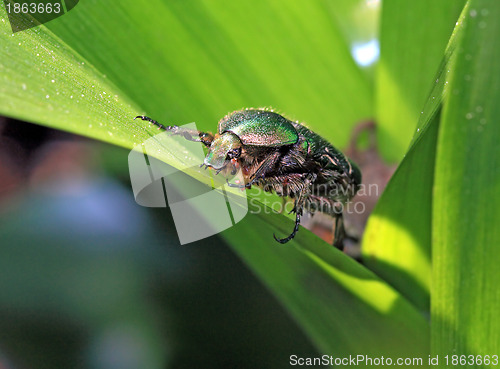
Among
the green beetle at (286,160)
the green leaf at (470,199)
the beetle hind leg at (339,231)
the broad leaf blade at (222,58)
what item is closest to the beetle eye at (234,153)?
the green beetle at (286,160)

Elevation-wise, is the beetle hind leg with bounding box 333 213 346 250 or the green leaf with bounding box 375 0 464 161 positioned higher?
the green leaf with bounding box 375 0 464 161

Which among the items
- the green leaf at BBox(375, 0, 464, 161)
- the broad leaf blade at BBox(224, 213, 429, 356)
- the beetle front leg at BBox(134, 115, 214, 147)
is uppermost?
the green leaf at BBox(375, 0, 464, 161)

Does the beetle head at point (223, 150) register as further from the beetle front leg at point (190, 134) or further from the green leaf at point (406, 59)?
the green leaf at point (406, 59)

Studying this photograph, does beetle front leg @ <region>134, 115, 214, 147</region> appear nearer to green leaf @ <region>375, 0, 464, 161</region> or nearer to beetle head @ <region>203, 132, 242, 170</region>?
beetle head @ <region>203, 132, 242, 170</region>

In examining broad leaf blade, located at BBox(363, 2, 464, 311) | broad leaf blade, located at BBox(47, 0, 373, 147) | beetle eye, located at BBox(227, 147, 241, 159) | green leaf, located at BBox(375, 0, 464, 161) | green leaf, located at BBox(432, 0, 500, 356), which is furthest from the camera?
green leaf, located at BBox(375, 0, 464, 161)

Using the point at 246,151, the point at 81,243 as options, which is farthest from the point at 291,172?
the point at 81,243

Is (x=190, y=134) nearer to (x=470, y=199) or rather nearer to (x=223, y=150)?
(x=223, y=150)

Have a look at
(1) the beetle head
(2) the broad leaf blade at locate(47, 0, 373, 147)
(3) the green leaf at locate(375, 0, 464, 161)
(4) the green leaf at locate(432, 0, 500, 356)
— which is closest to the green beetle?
(1) the beetle head
